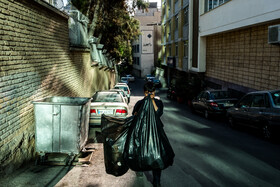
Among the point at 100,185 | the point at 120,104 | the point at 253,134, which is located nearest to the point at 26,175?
the point at 100,185

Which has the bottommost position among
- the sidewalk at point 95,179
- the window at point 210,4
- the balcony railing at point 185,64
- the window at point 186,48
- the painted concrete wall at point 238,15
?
the sidewalk at point 95,179

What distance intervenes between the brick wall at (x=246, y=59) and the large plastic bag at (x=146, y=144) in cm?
960

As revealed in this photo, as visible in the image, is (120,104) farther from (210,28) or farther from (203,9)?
(203,9)

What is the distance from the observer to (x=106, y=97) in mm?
12031

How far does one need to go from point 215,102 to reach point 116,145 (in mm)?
10195

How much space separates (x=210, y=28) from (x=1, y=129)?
1677 cm

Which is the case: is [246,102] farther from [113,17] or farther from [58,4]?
[113,17]

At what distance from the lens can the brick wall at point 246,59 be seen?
1295 centimetres

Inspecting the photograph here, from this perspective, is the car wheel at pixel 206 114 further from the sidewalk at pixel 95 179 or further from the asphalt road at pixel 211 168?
the sidewalk at pixel 95 179

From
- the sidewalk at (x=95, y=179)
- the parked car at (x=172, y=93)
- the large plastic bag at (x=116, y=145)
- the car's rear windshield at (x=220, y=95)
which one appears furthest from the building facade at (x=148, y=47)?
the large plastic bag at (x=116, y=145)

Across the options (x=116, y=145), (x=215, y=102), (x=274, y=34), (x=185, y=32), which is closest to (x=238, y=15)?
(x=274, y=34)

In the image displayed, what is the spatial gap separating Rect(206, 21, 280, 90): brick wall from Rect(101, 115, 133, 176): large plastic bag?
32.0ft

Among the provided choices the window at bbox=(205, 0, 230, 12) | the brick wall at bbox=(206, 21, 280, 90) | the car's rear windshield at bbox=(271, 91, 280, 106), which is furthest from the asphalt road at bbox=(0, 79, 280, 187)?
the window at bbox=(205, 0, 230, 12)

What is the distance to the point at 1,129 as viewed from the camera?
18.1ft
